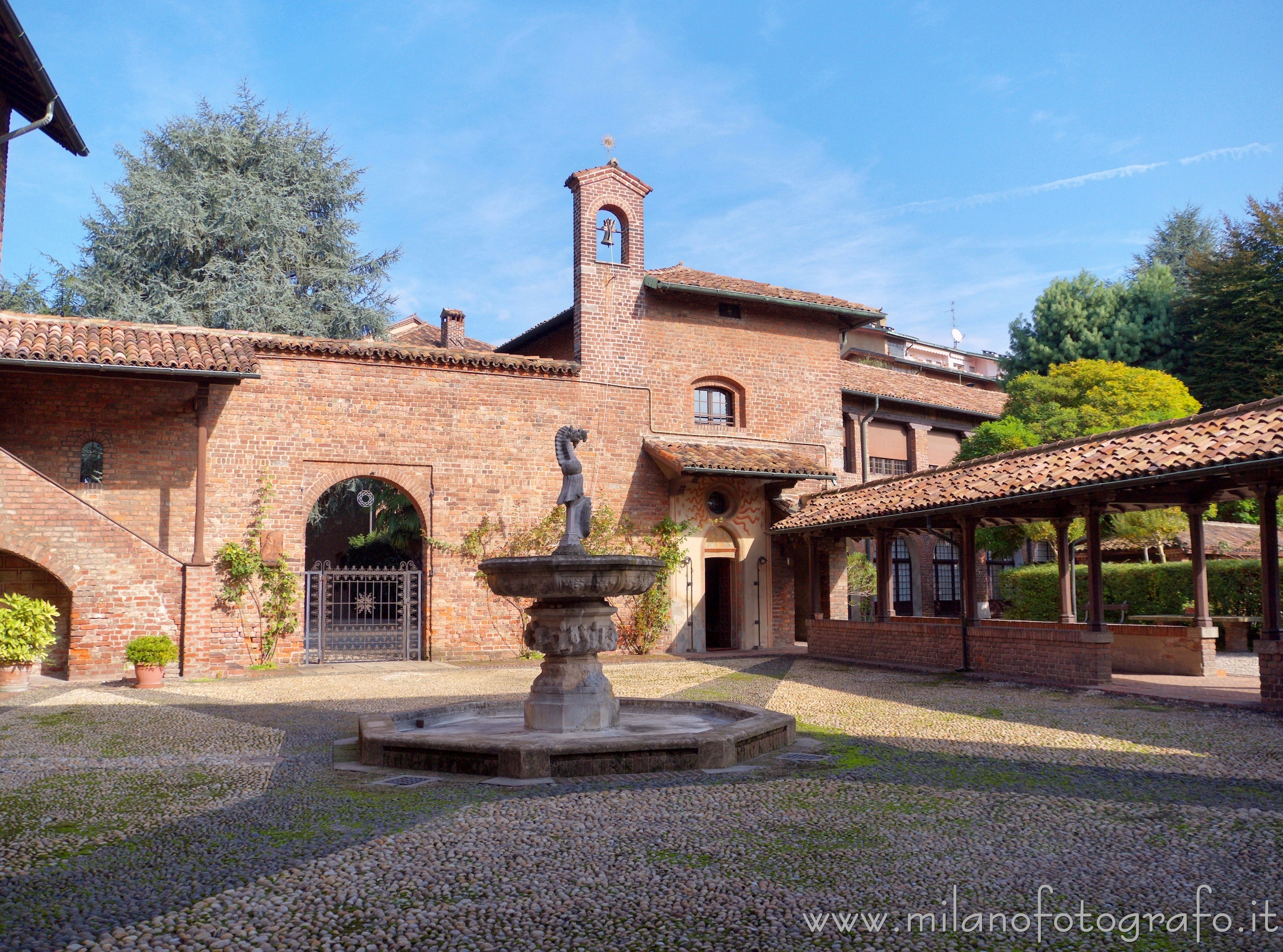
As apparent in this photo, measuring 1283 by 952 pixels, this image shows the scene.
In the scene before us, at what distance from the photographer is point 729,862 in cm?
431

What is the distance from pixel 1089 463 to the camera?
12055 millimetres

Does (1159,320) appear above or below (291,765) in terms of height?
above

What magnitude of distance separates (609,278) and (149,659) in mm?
11037

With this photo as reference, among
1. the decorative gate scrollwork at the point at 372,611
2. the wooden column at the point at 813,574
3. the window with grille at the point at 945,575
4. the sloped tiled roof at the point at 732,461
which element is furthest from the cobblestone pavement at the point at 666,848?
the window with grille at the point at 945,575

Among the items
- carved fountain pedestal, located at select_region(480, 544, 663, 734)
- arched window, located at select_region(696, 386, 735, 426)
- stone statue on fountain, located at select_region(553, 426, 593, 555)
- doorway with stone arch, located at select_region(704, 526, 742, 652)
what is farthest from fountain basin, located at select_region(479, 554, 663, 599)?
arched window, located at select_region(696, 386, 735, 426)

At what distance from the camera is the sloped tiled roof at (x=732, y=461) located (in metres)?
17.8

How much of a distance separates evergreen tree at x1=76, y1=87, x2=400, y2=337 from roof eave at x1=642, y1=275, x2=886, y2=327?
32.5ft

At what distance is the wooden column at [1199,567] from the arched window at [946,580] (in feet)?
47.9

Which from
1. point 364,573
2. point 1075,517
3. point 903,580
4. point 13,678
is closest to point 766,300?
point 1075,517

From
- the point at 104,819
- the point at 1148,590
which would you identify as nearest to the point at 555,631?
the point at 104,819

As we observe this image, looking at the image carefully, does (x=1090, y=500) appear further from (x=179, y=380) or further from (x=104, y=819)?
(x=179, y=380)

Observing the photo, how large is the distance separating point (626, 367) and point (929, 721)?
1133cm

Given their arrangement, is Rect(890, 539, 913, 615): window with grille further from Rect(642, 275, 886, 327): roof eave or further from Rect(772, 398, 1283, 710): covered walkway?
Rect(772, 398, 1283, 710): covered walkway

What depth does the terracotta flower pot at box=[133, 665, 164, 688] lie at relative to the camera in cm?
1235
